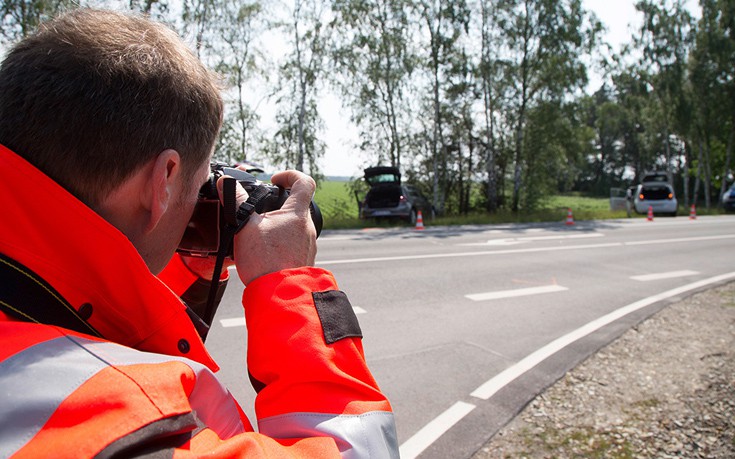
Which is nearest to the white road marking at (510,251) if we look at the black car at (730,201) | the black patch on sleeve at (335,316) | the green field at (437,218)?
the green field at (437,218)

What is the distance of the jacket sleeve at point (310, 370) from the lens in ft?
2.99

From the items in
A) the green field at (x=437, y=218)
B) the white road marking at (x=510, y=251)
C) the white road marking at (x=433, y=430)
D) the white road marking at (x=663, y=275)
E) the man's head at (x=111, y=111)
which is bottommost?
the white road marking at (x=433, y=430)

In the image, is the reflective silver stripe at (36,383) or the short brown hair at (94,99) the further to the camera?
the short brown hair at (94,99)

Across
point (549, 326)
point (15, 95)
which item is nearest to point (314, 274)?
point (15, 95)

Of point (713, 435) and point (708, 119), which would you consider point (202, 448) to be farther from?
point (708, 119)

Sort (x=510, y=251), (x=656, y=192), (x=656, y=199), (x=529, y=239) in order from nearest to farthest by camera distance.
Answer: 1. (x=510, y=251)
2. (x=529, y=239)
3. (x=656, y=199)
4. (x=656, y=192)

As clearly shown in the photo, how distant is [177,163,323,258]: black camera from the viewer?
1199 millimetres

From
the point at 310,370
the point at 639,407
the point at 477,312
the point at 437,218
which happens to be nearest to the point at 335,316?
the point at 310,370

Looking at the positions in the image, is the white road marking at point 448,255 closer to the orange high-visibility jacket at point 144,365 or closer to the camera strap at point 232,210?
the camera strap at point 232,210

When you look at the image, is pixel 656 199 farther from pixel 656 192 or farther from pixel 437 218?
pixel 437 218

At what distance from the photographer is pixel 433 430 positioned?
11.1ft

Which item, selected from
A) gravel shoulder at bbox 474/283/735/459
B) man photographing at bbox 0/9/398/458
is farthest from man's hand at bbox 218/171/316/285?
gravel shoulder at bbox 474/283/735/459

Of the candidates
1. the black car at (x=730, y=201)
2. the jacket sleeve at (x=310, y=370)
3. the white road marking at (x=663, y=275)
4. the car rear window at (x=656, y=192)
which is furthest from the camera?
the black car at (x=730, y=201)

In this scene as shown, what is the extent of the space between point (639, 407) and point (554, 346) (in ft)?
4.91
